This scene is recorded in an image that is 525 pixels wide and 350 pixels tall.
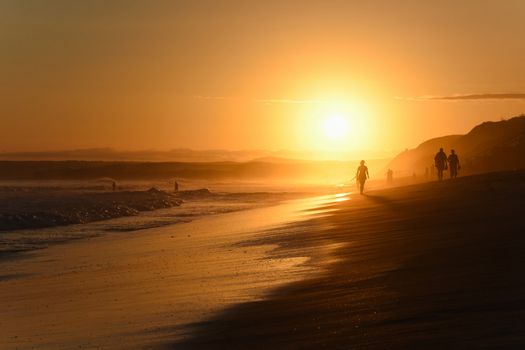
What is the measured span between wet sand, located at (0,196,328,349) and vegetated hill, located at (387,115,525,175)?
39.9 meters

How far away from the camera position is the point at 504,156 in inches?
2227

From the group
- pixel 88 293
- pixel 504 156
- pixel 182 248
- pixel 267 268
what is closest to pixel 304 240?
pixel 182 248

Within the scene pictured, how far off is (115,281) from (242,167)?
179519 millimetres

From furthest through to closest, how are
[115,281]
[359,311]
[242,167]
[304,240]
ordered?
[242,167]
[304,240]
[115,281]
[359,311]

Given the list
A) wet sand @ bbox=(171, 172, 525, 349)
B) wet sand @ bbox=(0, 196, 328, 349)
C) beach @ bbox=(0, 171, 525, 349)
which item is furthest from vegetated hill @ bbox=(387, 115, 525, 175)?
wet sand @ bbox=(171, 172, 525, 349)

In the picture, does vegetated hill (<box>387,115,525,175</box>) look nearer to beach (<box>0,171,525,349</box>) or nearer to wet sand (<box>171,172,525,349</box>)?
beach (<box>0,171,525,349</box>)

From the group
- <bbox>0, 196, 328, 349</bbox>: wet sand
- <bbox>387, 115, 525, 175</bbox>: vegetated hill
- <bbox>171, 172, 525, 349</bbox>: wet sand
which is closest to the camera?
<bbox>171, 172, 525, 349</bbox>: wet sand

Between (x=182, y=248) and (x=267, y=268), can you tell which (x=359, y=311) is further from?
(x=182, y=248)

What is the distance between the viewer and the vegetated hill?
2219 inches

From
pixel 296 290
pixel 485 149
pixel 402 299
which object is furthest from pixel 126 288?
pixel 485 149

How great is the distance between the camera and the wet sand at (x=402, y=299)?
23.7 feet

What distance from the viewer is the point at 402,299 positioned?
348 inches

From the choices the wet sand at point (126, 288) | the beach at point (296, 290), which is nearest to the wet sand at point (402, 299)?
the beach at point (296, 290)

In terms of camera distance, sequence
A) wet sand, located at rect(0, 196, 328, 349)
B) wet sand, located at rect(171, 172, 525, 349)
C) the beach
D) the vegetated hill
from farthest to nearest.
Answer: the vegetated hill < wet sand, located at rect(0, 196, 328, 349) < the beach < wet sand, located at rect(171, 172, 525, 349)
